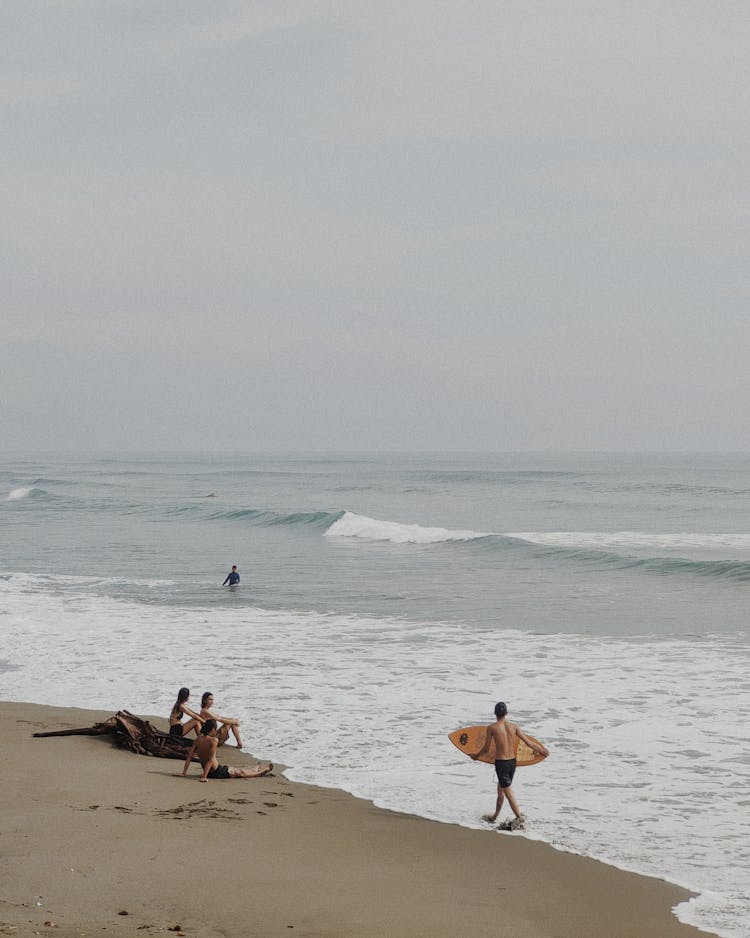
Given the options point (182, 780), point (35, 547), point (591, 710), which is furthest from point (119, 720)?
Answer: point (35, 547)

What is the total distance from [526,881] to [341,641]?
35.7 feet

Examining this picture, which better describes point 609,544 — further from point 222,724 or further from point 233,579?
point 222,724

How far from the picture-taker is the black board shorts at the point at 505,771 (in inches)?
374

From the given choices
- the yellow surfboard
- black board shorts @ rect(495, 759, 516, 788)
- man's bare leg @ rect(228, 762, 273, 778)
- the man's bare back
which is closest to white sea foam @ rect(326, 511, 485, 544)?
the yellow surfboard

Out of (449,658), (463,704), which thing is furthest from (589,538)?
(463,704)

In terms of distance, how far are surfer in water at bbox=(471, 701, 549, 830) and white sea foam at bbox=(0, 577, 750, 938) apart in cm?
28

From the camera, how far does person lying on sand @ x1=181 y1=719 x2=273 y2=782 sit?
34.8ft

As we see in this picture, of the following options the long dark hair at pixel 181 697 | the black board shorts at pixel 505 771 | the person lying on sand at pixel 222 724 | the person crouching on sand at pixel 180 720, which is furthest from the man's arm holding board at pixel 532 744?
the long dark hair at pixel 181 697

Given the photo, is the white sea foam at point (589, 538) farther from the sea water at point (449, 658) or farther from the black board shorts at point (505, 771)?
the black board shorts at point (505, 771)

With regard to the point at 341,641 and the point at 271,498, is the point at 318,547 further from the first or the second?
the point at 271,498

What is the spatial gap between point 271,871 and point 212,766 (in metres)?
2.99

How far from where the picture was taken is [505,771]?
31.2 feet

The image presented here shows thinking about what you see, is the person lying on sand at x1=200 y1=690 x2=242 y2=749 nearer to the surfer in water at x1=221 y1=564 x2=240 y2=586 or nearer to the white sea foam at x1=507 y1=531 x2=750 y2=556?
the surfer in water at x1=221 y1=564 x2=240 y2=586

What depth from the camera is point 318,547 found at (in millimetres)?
38438
